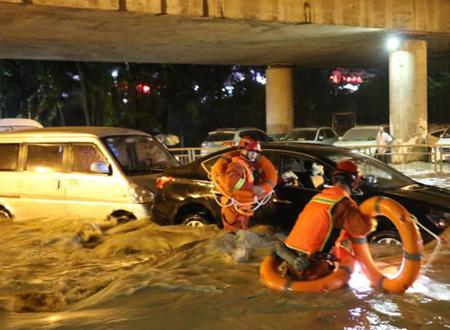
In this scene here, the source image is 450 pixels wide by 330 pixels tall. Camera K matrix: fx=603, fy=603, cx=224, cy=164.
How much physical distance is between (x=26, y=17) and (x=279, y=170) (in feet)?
33.1

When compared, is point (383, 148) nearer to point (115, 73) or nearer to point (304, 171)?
point (304, 171)

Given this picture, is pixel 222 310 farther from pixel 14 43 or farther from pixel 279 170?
pixel 14 43

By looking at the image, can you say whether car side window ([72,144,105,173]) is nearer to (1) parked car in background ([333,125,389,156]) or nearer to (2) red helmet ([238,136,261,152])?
(2) red helmet ([238,136,261,152])

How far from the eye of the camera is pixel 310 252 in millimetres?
4809

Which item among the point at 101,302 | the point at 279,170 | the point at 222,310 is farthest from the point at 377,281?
the point at 279,170

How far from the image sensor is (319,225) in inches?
184

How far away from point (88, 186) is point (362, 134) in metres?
14.8

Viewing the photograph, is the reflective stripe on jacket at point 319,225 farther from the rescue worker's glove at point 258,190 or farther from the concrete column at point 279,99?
the concrete column at point 279,99

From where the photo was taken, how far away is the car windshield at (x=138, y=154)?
30.0 feet

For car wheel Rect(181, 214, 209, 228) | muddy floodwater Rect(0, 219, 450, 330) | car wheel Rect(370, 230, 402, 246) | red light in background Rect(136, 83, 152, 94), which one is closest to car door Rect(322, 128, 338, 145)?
red light in background Rect(136, 83, 152, 94)

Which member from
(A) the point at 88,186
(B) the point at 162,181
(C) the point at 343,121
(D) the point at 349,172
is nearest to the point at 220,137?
(C) the point at 343,121

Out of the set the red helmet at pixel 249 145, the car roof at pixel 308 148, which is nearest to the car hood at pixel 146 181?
the car roof at pixel 308 148

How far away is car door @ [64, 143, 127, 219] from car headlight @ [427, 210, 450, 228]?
4.25m

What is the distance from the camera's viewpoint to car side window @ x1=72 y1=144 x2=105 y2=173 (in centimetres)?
907
